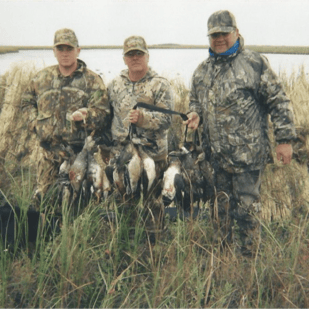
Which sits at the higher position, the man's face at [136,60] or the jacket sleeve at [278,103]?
the man's face at [136,60]

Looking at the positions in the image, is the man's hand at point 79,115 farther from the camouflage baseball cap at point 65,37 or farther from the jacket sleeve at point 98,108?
the camouflage baseball cap at point 65,37

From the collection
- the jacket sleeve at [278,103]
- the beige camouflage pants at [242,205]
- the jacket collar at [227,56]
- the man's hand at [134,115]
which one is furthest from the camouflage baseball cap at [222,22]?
the beige camouflage pants at [242,205]

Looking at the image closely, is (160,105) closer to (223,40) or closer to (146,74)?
(146,74)

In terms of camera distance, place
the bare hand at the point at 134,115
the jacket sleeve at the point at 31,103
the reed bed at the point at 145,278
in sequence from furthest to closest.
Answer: the jacket sleeve at the point at 31,103, the bare hand at the point at 134,115, the reed bed at the point at 145,278

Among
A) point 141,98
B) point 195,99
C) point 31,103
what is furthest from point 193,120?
point 31,103

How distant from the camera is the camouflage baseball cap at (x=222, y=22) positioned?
4.00m

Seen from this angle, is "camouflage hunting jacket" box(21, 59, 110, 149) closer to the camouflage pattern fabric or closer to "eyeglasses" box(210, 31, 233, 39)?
the camouflage pattern fabric

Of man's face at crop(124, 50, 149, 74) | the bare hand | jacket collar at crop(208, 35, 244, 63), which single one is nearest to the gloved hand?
the bare hand

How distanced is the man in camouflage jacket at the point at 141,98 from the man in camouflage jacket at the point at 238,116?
30 cm

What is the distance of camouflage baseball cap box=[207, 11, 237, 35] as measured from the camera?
4.00 metres

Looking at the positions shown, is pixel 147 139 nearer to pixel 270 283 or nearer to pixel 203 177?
pixel 203 177

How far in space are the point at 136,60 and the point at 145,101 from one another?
367 millimetres

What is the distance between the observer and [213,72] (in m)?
4.20

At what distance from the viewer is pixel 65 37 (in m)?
4.39
